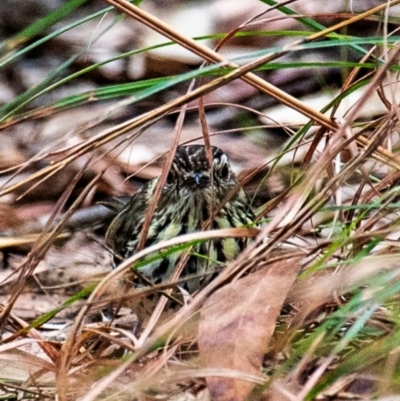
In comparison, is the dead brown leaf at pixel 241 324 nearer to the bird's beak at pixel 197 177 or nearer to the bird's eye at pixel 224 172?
the bird's beak at pixel 197 177

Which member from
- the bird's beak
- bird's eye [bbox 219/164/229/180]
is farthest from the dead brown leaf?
bird's eye [bbox 219/164/229/180]

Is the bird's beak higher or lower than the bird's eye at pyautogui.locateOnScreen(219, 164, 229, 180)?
lower

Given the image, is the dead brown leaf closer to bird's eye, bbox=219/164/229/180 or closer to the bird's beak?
the bird's beak

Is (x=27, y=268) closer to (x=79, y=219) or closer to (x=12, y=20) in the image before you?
(x=79, y=219)

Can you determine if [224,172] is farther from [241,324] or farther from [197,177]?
[241,324]

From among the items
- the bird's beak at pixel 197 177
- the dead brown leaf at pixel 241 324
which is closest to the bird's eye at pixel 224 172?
the bird's beak at pixel 197 177

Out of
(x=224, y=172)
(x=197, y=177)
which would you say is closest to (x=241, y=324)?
(x=197, y=177)
